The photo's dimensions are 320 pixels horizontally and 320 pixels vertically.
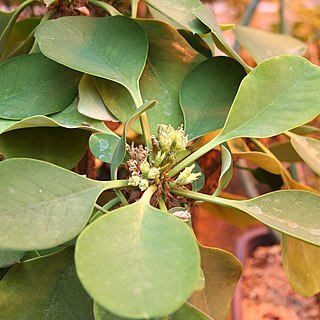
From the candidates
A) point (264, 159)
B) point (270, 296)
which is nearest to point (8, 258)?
point (264, 159)

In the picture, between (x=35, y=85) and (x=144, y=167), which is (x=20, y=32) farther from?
(x=144, y=167)

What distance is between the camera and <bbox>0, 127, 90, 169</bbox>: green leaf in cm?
48

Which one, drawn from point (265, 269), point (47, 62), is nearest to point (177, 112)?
point (47, 62)

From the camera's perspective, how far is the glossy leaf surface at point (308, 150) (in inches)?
20.5

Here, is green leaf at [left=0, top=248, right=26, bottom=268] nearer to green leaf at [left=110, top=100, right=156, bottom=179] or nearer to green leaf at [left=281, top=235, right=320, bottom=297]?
green leaf at [left=110, top=100, right=156, bottom=179]

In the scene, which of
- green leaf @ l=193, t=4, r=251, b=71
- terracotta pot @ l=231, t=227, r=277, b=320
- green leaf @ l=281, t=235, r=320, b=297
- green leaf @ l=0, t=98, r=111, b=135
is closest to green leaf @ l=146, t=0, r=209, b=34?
green leaf @ l=193, t=4, r=251, b=71

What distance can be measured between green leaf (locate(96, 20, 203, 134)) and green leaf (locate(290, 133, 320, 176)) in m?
0.12

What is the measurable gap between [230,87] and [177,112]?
0.06m

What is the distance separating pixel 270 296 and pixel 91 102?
2.22ft

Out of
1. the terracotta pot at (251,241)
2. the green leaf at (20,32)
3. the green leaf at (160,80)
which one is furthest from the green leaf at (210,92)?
the terracotta pot at (251,241)

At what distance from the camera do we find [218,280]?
18.9 inches

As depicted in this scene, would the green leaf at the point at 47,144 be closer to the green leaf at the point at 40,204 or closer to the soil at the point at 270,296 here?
the green leaf at the point at 40,204

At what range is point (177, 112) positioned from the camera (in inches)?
20.1

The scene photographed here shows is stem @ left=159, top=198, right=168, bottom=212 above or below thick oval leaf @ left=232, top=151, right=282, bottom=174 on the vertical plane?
above
